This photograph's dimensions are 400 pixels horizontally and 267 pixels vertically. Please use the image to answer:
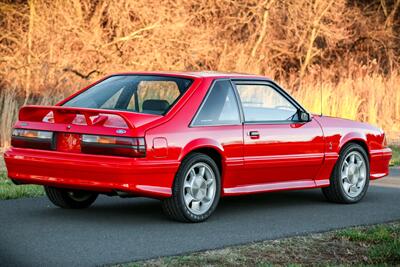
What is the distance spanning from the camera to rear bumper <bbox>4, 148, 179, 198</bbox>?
27.9 ft

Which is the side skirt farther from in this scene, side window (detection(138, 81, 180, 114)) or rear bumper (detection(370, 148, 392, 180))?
side window (detection(138, 81, 180, 114))

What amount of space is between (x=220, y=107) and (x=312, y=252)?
234 cm

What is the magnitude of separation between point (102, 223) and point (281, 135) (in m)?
2.17

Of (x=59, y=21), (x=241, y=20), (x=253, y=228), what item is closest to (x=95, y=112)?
(x=253, y=228)

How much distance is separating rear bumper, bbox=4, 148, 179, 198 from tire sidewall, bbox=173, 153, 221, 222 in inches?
3.6

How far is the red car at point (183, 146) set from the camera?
28.3 feet

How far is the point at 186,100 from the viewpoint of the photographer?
9289 mm

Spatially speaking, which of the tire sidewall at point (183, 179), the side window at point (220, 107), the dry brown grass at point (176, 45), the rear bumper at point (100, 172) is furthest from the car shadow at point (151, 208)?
the dry brown grass at point (176, 45)

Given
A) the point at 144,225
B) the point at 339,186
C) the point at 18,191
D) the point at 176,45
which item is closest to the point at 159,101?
the point at 144,225

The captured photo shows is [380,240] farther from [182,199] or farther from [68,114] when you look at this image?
[68,114]

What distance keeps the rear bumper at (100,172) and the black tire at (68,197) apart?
0.84 meters

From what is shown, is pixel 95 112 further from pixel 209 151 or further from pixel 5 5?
pixel 5 5

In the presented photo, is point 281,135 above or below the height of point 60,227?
above

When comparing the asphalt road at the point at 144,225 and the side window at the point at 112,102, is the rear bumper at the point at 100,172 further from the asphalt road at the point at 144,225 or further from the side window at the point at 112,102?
the side window at the point at 112,102
